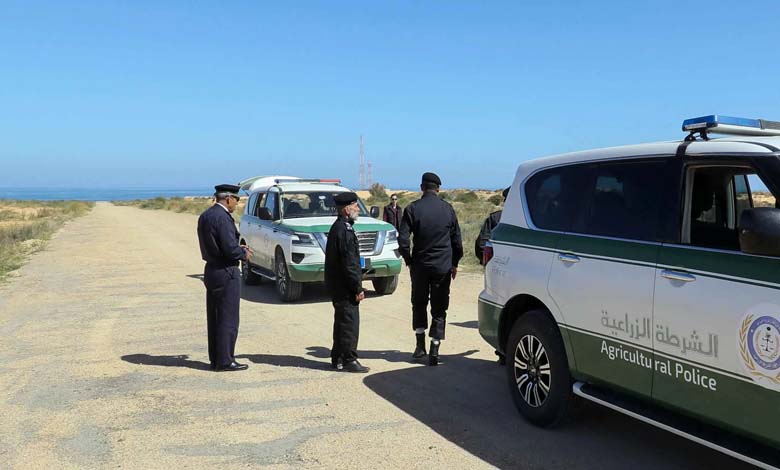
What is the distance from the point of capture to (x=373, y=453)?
4.64 meters

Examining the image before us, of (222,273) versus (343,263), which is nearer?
(343,263)

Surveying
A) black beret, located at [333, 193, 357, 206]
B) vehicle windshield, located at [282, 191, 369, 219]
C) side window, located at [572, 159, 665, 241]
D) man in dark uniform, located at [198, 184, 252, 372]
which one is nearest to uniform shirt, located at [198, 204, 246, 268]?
man in dark uniform, located at [198, 184, 252, 372]

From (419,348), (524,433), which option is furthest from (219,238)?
(524,433)

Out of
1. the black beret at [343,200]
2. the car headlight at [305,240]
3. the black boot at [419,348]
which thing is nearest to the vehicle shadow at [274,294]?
the car headlight at [305,240]

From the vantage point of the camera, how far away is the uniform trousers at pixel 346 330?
686cm

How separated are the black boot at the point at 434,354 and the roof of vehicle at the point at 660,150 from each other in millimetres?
2221

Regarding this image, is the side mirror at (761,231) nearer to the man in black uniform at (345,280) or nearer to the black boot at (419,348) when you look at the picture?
the man in black uniform at (345,280)

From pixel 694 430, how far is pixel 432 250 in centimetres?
352

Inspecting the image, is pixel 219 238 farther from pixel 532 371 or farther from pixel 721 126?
pixel 721 126

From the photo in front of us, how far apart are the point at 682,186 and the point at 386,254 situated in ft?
24.9

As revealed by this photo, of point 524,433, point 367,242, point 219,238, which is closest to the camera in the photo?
point 524,433

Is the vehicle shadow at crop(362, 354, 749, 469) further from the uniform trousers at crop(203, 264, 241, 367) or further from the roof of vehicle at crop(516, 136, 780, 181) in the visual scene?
the roof of vehicle at crop(516, 136, 780, 181)

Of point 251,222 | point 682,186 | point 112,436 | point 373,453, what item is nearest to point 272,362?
point 112,436

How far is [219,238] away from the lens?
6.77m
